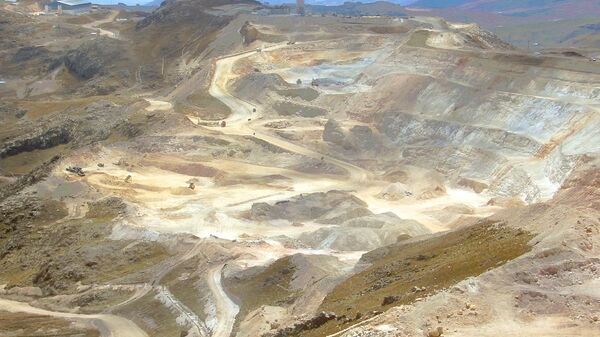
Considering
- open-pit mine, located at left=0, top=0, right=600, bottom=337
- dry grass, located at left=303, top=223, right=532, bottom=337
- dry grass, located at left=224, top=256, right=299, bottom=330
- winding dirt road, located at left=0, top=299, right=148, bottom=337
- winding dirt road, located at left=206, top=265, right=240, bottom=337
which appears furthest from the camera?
winding dirt road, located at left=0, top=299, right=148, bottom=337

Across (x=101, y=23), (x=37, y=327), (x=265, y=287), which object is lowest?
(x=101, y=23)

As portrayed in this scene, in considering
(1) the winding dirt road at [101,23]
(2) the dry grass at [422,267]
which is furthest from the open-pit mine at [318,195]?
(1) the winding dirt road at [101,23]

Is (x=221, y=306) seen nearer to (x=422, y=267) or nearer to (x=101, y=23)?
(x=422, y=267)

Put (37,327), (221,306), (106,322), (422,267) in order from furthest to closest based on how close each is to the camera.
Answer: (37,327)
(106,322)
(221,306)
(422,267)

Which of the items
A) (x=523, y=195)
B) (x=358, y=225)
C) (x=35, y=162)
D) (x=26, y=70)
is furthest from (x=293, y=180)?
(x=26, y=70)

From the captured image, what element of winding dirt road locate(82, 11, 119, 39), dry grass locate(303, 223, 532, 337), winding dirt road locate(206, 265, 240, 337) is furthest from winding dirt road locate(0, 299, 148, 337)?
winding dirt road locate(82, 11, 119, 39)

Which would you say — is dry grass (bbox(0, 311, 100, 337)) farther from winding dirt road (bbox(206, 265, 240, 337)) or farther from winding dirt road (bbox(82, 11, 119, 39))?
winding dirt road (bbox(82, 11, 119, 39))

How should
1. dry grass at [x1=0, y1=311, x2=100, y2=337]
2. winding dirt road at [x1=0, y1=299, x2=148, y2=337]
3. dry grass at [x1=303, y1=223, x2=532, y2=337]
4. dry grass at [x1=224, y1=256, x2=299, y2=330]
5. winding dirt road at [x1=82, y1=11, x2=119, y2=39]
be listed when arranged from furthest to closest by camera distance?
winding dirt road at [x1=82, y1=11, x2=119, y2=39] < dry grass at [x1=0, y1=311, x2=100, y2=337] < winding dirt road at [x1=0, y1=299, x2=148, y2=337] < dry grass at [x1=224, y1=256, x2=299, y2=330] < dry grass at [x1=303, y1=223, x2=532, y2=337]

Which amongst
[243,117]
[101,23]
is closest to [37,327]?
[243,117]
